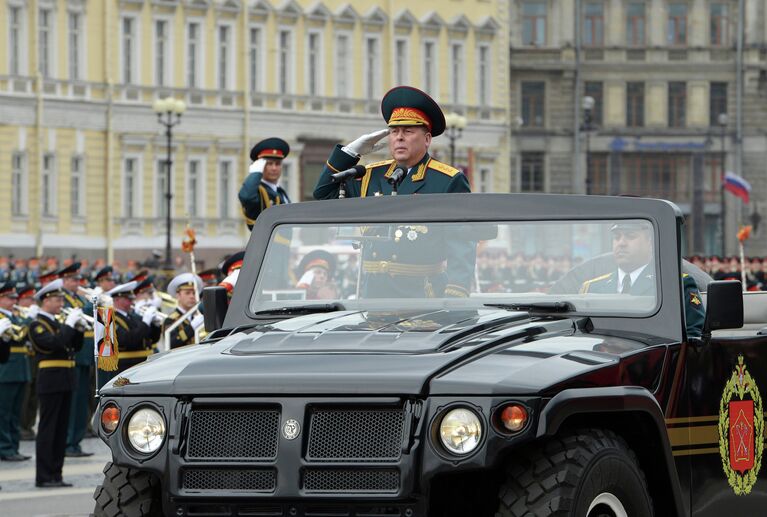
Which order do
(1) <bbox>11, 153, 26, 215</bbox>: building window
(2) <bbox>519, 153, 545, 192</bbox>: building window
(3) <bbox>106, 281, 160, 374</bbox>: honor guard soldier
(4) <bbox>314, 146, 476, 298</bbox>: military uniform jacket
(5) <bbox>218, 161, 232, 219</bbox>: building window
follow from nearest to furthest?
(4) <bbox>314, 146, 476, 298</bbox>: military uniform jacket
(3) <bbox>106, 281, 160, 374</bbox>: honor guard soldier
(1) <bbox>11, 153, 26, 215</bbox>: building window
(5) <bbox>218, 161, 232, 219</bbox>: building window
(2) <bbox>519, 153, 545, 192</bbox>: building window

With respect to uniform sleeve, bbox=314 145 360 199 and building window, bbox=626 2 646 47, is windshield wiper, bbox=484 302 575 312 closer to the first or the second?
uniform sleeve, bbox=314 145 360 199

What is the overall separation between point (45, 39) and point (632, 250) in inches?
2183

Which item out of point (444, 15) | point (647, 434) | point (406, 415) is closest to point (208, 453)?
point (406, 415)

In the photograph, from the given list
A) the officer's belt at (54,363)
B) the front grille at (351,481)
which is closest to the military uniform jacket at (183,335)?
the officer's belt at (54,363)

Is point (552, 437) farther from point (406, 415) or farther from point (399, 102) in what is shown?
point (399, 102)

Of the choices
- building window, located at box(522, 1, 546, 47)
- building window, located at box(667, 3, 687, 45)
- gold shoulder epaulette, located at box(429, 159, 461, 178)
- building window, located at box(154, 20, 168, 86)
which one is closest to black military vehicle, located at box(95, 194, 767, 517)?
gold shoulder epaulette, located at box(429, 159, 461, 178)

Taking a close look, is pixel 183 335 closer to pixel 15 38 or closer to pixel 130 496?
pixel 130 496

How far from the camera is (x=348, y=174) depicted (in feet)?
29.3

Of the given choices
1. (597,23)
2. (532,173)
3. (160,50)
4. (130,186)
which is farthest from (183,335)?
(597,23)

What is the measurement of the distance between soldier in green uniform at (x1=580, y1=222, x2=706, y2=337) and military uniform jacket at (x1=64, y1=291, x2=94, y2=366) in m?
15.0

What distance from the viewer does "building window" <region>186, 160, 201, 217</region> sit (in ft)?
220

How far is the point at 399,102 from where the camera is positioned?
9.30m

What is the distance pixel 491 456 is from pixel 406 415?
12.1 inches

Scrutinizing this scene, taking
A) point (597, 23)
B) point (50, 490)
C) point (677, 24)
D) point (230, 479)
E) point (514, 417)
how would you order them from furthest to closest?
point (677, 24) < point (597, 23) < point (50, 490) < point (230, 479) < point (514, 417)
